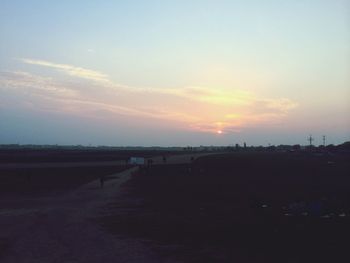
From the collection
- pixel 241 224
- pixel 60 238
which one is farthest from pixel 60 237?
pixel 241 224

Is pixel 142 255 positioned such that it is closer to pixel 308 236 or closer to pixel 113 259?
pixel 113 259

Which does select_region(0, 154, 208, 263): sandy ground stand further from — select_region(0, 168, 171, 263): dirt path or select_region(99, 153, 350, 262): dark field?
select_region(99, 153, 350, 262): dark field

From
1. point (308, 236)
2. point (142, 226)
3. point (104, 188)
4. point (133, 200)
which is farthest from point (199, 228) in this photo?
point (104, 188)

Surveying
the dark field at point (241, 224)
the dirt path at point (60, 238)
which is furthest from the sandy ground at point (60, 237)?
the dark field at point (241, 224)

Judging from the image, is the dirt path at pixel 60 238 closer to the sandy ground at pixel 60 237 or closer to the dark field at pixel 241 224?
the sandy ground at pixel 60 237

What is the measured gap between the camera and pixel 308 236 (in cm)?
2075

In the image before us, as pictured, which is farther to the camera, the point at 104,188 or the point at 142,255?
the point at 104,188

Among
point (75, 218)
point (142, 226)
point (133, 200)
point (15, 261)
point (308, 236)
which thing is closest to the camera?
point (15, 261)

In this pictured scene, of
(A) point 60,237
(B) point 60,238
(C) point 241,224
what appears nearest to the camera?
(B) point 60,238

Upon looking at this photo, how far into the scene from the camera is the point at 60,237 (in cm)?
2253

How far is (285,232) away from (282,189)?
59.8 ft

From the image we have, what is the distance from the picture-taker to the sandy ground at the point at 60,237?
1841cm

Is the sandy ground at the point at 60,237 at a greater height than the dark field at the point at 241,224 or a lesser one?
lesser

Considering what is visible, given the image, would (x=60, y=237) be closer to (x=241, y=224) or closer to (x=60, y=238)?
(x=60, y=238)
